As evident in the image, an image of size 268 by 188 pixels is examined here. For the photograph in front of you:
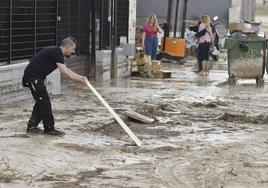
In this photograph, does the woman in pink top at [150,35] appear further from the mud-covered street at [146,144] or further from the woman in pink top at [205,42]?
the mud-covered street at [146,144]

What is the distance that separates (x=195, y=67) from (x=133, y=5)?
3804mm

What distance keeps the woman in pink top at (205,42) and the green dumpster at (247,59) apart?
2.35m

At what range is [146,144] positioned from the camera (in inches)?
367

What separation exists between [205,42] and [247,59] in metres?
2.96

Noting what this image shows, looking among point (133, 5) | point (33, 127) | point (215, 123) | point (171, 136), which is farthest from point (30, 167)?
point (133, 5)

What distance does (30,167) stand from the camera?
7.54 metres

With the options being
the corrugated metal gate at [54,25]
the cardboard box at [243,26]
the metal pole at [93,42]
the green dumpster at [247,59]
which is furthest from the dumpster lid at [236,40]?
the cardboard box at [243,26]

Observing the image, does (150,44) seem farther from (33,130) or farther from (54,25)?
(33,130)

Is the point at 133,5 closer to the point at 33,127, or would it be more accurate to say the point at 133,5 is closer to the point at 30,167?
the point at 33,127

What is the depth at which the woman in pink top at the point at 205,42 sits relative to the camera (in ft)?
67.7

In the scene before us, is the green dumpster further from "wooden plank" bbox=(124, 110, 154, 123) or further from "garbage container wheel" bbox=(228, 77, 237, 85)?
"wooden plank" bbox=(124, 110, 154, 123)

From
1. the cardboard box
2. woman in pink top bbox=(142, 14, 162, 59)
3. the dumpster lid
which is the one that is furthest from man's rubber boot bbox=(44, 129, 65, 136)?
the cardboard box

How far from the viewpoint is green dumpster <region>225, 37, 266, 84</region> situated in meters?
18.2

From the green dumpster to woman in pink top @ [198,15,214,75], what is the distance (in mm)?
2349
